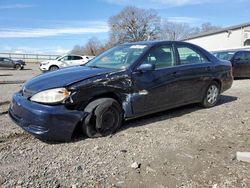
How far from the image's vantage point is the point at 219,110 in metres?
6.76

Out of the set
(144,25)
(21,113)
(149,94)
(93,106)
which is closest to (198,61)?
(149,94)

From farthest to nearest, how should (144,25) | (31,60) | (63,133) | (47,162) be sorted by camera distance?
(144,25)
(31,60)
(63,133)
(47,162)

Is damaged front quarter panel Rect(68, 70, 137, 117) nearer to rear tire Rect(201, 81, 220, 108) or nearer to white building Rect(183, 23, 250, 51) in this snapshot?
rear tire Rect(201, 81, 220, 108)

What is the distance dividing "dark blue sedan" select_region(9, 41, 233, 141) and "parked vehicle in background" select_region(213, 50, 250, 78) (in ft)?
25.2

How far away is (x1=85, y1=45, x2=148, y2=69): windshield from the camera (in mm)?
5395

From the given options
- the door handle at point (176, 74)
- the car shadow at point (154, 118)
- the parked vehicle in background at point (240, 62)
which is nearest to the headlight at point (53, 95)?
the car shadow at point (154, 118)

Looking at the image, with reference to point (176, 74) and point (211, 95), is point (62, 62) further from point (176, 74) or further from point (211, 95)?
point (176, 74)

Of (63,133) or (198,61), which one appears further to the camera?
(198,61)

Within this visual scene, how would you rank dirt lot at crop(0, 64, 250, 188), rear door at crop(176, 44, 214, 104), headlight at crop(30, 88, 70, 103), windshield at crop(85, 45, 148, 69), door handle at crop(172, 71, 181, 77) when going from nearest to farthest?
dirt lot at crop(0, 64, 250, 188), headlight at crop(30, 88, 70, 103), windshield at crop(85, 45, 148, 69), door handle at crop(172, 71, 181, 77), rear door at crop(176, 44, 214, 104)

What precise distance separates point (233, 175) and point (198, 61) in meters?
3.51

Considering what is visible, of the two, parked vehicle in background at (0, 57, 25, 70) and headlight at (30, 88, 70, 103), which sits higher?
headlight at (30, 88, 70, 103)

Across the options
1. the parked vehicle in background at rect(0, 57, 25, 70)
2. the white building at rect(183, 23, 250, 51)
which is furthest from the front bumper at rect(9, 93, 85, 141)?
the white building at rect(183, 23, 250, 51)

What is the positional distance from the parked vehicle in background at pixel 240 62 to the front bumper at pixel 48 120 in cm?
1111

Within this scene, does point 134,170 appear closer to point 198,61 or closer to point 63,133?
point 63,133
